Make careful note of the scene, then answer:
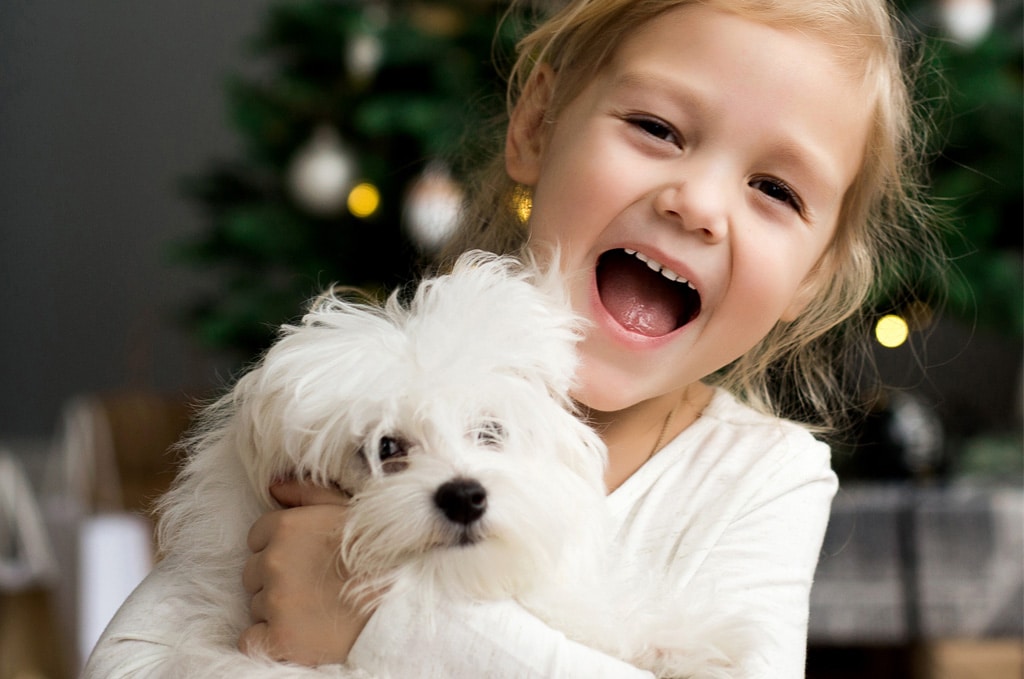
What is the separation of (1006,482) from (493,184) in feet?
6.92

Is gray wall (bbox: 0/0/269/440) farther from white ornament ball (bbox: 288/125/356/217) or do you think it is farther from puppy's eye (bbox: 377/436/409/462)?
puppy's eye (bbox: 377/436/409/462)

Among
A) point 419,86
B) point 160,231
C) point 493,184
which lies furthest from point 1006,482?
point 160,231

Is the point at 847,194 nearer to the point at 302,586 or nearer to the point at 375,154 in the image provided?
the point at 302,586

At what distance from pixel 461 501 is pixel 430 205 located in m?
1.86

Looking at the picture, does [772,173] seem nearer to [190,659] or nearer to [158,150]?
[190,659]

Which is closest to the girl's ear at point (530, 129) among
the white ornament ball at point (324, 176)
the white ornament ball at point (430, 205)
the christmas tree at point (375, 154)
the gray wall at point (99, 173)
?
the white ornament ball at point (430, 205)

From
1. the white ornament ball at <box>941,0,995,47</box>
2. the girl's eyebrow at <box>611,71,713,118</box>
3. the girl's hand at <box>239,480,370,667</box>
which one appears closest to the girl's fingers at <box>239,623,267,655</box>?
the girl's hand at <box>239,480,370,667</box>

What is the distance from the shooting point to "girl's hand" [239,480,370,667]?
84 cm

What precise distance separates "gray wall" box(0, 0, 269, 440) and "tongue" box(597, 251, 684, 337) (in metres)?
4.33

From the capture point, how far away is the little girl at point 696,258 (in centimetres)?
94

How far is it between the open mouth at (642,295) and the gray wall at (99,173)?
171 inches

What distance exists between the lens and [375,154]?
3080 millimetres

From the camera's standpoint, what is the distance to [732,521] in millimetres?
1000

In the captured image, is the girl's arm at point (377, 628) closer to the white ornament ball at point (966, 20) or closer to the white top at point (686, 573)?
the white top at point (686, 573)
